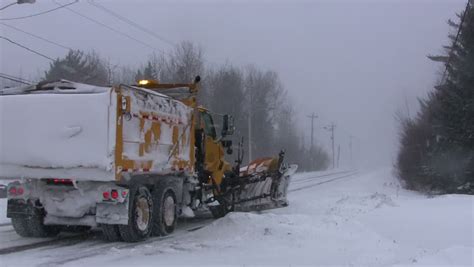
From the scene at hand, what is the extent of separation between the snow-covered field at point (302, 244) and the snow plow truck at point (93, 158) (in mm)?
599

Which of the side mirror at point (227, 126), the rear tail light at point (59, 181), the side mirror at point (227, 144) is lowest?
the rear tail light at point (59, 181)

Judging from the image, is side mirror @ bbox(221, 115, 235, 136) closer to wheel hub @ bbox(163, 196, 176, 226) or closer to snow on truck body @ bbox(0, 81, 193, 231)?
wheel hub @ bbox(163, 196, 176, 226)

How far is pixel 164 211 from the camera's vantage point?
11.8 metres

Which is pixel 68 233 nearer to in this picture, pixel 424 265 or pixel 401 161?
pixel 424 265

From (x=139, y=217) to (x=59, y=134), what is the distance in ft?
7.42

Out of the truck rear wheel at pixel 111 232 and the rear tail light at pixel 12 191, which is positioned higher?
the rear tail light at pixel 12 191

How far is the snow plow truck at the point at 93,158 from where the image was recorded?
9.55m

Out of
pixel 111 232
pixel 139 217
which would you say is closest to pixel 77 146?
pixel 111 232

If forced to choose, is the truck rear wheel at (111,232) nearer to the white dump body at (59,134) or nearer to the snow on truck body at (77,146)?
the snow on truck body at (77,146)

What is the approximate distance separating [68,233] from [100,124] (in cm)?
356

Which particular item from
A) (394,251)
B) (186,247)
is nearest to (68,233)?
(186,247)

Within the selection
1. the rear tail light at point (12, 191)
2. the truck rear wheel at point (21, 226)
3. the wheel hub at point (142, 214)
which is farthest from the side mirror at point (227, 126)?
the rear tail light at point (12, 191)

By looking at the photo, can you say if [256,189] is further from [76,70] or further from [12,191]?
[76,70]

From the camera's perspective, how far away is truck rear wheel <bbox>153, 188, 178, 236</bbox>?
11484mm
